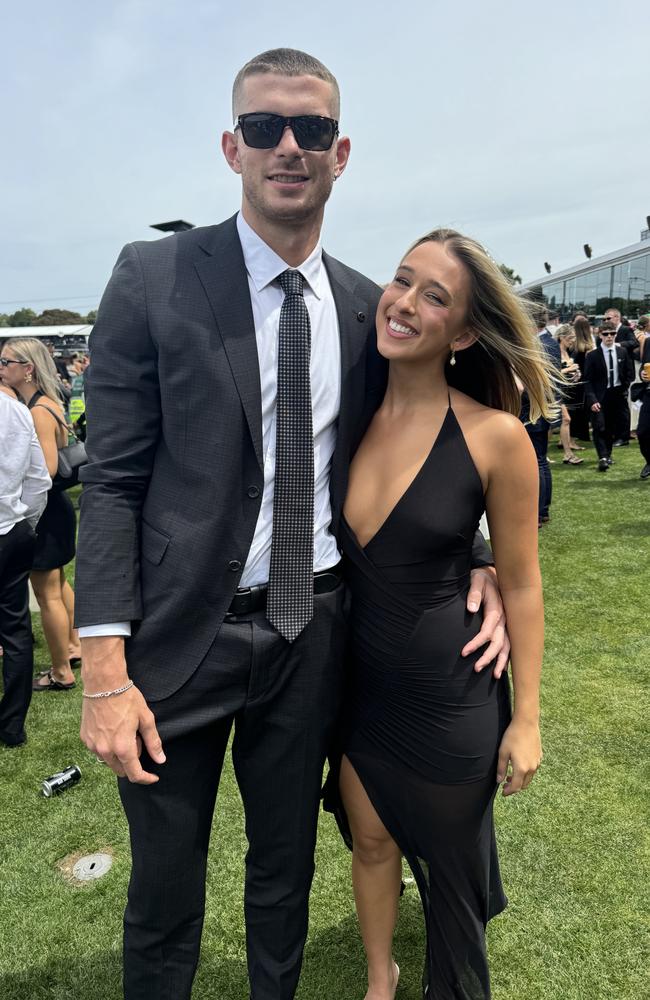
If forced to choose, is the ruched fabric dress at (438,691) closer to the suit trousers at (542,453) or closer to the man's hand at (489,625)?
the man's hand at (489,625)

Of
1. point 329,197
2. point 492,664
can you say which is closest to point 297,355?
point 329,197

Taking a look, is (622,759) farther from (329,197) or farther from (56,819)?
(329,197)

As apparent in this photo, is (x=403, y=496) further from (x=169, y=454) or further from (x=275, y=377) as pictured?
(x=169, y=454)

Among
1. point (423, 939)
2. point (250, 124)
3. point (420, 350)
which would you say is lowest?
point (423, 939)

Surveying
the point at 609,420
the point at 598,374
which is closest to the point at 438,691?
the point at 598,374

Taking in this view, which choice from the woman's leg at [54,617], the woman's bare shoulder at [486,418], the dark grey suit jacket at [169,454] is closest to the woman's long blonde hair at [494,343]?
the woman's bare shoulder at [486,418]

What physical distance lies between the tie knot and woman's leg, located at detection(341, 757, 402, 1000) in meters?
1.29

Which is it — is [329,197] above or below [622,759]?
above

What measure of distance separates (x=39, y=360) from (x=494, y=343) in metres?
3.56

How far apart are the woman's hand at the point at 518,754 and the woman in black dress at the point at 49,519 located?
3.05 metres

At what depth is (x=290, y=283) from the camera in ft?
5.59

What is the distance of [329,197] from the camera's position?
1729mm

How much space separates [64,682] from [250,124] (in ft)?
12.3

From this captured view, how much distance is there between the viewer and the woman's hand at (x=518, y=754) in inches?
71.8
